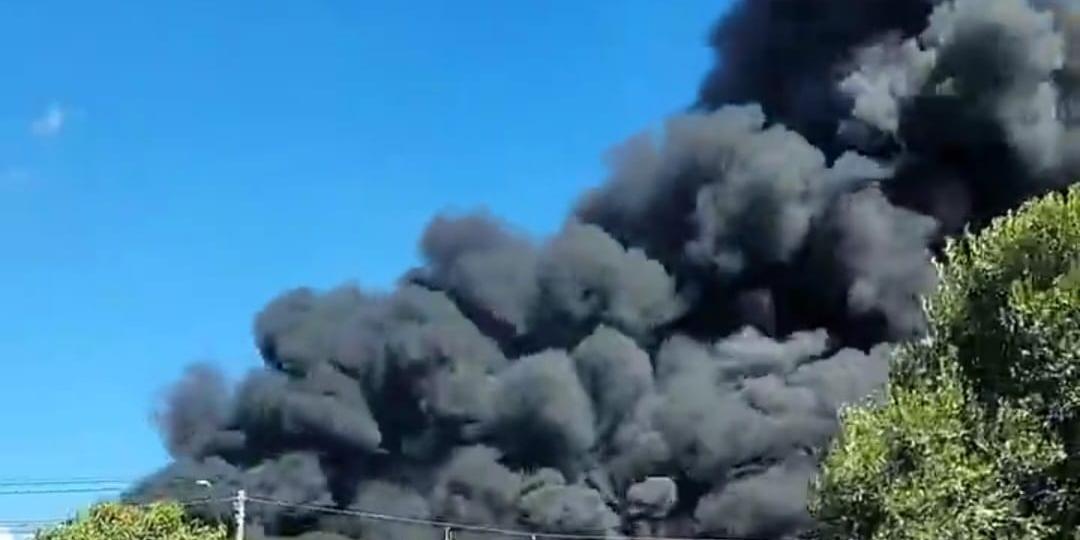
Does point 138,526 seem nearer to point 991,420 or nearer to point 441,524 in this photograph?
point 441,524

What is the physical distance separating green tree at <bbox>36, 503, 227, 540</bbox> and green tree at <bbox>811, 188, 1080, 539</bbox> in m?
28.2

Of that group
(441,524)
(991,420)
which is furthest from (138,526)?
(991,420)

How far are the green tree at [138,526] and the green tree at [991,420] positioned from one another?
92.6 ft

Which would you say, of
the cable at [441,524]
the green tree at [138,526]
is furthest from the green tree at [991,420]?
the green tree at [138,526]

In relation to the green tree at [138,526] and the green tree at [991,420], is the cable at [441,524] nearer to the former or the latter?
the green tree at [138,526]

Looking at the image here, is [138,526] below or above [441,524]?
below

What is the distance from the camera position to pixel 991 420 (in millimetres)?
25578

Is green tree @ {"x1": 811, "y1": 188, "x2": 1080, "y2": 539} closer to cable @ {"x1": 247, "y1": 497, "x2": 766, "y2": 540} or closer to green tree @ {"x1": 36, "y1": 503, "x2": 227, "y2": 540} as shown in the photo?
cable @ {"x1": 247, "y1": 497, "x2": 766, "y2": 540}

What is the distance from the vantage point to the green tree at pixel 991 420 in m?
24.6

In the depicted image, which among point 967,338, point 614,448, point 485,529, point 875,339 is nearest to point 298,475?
point 485,529

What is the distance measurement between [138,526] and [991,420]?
32461 mm

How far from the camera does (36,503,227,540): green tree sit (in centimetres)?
4931

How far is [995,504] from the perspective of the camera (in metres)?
24.6

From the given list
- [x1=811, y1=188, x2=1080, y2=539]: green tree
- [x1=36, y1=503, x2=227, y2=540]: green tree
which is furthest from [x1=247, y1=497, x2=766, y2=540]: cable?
[x1=811, y1=188, x2=1080, y2=539]: green tree
